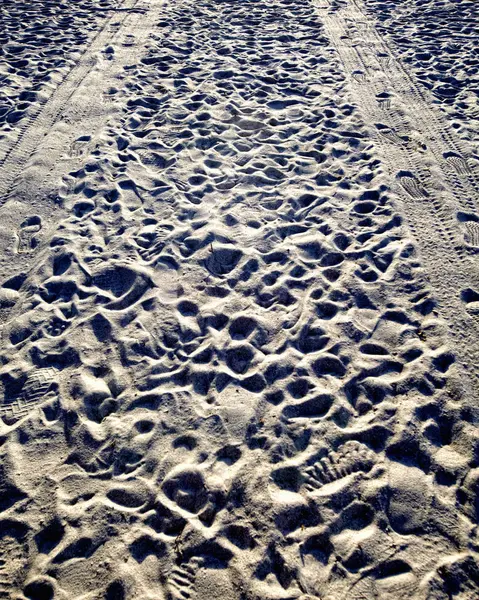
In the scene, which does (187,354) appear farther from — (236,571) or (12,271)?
(12,271)

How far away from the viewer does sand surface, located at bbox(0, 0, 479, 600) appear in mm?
2629

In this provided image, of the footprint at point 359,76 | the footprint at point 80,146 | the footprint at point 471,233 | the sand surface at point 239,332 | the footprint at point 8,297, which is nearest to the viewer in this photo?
the sand surface at point 239,332

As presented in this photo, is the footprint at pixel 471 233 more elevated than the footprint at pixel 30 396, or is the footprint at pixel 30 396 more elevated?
the footprint at pixel 471 233

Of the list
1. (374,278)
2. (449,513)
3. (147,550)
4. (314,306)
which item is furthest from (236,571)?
(374,278)

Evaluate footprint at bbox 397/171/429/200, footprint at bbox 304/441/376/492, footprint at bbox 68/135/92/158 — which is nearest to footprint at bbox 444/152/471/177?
footprint at bbox 397/171/429/200

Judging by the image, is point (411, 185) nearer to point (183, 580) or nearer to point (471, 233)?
point (471, 233)

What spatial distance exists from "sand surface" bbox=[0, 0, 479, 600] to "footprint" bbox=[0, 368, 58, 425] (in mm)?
17

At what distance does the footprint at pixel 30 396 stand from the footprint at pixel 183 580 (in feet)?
4.64

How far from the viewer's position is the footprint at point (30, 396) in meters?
3.21

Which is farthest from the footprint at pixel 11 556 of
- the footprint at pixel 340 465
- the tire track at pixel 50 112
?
the tire track at pixel 50 112

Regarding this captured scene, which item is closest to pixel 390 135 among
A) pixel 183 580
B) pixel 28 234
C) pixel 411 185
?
pixel 411 185

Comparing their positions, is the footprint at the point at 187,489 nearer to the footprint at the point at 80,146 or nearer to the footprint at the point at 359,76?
the footprint at the point at 80,146

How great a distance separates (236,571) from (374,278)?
8.14ft

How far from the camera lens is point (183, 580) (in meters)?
2.52
